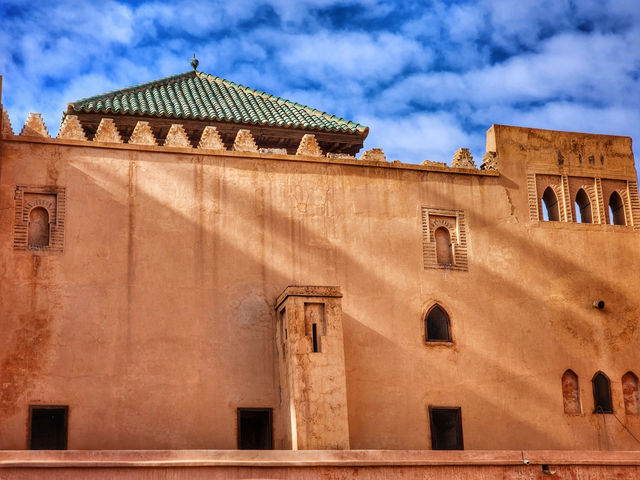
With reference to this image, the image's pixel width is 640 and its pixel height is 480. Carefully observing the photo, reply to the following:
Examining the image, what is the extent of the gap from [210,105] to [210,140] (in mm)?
2413

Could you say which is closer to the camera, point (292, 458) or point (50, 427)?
point (292, 458)

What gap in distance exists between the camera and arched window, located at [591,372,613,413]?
17.6 m

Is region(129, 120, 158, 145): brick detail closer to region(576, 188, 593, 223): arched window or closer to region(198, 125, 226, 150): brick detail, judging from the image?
region(198, 125, 226, 150): brick detail

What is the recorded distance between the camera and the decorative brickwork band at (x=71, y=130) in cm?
1638

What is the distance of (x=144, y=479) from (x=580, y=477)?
22.2 ft

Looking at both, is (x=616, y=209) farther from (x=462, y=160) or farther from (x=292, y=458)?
(x=292, y=458)

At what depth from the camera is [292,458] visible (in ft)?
44.8

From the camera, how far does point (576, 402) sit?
1759 centimetres

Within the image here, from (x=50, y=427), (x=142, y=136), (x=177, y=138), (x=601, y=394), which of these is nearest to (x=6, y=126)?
(x=142, y=136)

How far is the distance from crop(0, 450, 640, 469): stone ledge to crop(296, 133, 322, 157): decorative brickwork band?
595 cm

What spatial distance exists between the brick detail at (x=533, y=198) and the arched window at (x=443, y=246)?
182 centimetres

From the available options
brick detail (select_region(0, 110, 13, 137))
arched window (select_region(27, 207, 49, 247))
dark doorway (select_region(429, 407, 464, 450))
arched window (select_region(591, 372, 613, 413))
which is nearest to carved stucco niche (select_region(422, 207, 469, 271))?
dark doorway (select_region(429, 407, 464, 450))

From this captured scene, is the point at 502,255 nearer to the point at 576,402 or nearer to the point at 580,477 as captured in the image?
the point at 576,402

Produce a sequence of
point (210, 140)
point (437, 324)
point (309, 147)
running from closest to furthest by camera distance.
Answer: point (210, 140) < point (437, 324) < point (309, 147)
